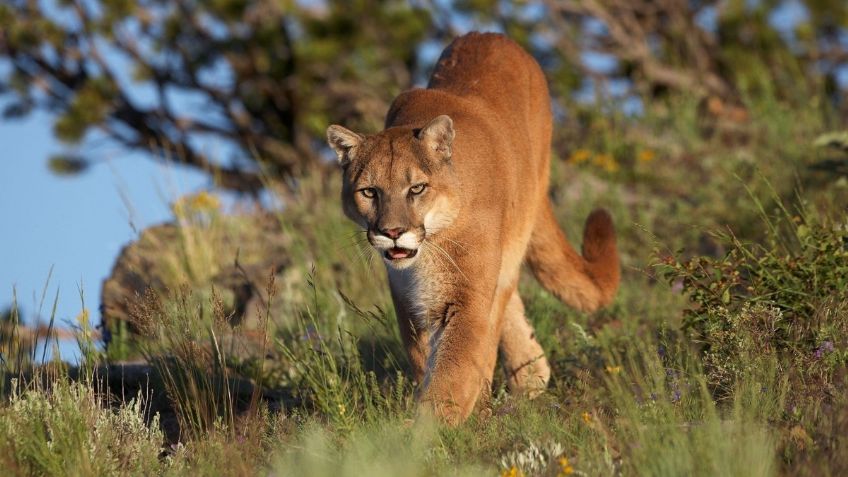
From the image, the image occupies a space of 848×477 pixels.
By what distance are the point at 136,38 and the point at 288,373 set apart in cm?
782

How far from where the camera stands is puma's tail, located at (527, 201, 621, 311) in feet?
20.6

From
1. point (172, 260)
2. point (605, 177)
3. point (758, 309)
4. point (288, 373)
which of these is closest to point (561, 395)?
point (758, 309)

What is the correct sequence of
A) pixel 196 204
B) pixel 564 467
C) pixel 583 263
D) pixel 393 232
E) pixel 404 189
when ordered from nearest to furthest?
pixel 564 467 < pixel 393 232 < pixel 404 189 < pixel 583 263 < pixel 196 204

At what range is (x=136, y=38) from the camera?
13117 millimetres

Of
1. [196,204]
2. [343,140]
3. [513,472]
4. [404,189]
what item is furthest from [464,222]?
[196,204]

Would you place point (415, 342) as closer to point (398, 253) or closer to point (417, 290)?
point (417, 290)

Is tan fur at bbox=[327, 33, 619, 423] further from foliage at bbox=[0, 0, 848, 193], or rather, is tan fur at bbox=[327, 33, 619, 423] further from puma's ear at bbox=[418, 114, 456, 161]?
foliage at bbox=[0, 0, 848, 193]

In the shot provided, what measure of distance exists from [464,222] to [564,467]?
1664mm

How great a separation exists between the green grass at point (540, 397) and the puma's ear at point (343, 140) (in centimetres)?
46

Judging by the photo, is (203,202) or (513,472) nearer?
(513,472)

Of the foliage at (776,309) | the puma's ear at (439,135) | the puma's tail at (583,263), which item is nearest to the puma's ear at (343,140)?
the puma's ear at (439,135)

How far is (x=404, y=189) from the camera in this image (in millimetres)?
5094

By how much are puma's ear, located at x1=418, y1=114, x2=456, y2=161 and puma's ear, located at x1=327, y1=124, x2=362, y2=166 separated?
14.9 inches

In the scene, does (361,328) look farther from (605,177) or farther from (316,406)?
(605,177)
